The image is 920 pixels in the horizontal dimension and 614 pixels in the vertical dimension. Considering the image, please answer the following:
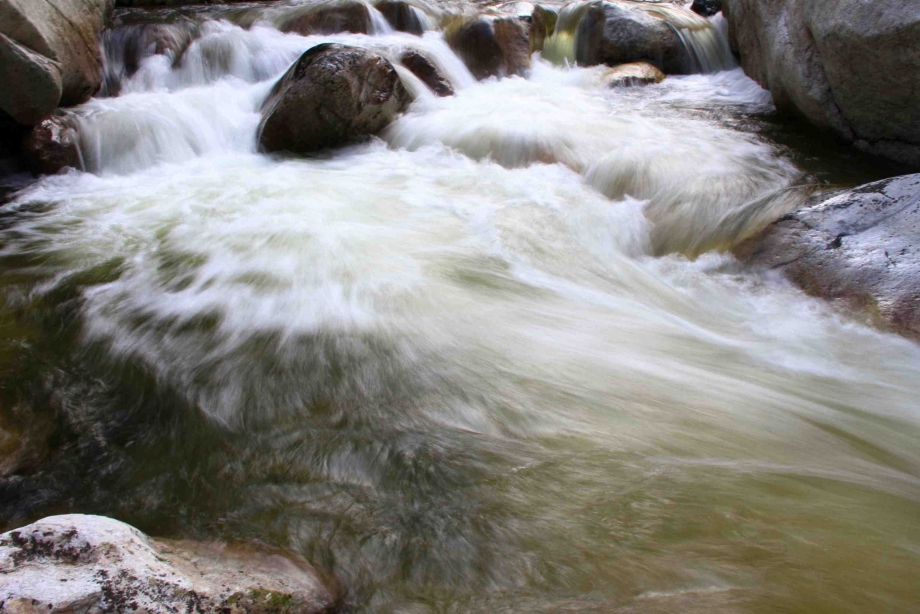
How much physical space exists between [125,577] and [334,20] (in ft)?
29.0

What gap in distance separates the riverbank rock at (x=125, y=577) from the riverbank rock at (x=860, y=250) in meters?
3.45

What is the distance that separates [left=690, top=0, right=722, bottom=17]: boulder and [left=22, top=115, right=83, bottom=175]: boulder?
393 inches

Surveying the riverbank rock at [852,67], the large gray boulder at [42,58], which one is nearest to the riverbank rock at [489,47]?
the riverbank rock at [852,67]

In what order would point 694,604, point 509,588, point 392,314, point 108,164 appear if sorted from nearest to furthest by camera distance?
point 694,604
point 509,588
point 392,314
point 108,164

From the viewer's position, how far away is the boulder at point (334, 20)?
8828 millimetres

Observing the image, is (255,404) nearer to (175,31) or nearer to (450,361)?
(450,361)

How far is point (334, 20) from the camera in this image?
8867 millimetres

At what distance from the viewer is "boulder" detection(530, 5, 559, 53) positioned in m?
9.78

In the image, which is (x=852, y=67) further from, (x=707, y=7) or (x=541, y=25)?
(x=707, y=7)

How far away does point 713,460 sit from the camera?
8.04 feet

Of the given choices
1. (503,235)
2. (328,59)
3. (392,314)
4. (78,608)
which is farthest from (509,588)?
(328,59)

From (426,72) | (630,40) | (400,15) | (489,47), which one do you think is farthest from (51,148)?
(630,40)

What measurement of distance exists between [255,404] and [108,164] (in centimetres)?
437

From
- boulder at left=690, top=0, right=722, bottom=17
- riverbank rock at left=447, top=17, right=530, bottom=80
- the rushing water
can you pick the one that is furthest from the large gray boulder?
boulder at left=690, top=0, right=722, bottom=17
